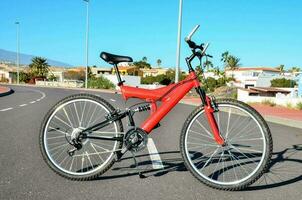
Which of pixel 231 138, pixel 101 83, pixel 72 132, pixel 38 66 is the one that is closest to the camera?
pixel 72 132

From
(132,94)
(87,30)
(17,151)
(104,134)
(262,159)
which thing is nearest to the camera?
(262,159)

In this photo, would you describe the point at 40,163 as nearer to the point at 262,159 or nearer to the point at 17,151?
the point at 17,151

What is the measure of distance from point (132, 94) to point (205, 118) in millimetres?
834

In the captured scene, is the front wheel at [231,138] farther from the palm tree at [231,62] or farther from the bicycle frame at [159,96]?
the palm tree at [231,62]

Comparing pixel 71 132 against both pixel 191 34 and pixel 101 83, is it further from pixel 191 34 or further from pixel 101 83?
pixel 101 83

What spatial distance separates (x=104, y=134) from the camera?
465 cm

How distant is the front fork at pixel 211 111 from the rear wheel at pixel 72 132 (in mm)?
940

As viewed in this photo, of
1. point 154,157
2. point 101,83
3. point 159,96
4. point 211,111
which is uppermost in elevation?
point 159,96

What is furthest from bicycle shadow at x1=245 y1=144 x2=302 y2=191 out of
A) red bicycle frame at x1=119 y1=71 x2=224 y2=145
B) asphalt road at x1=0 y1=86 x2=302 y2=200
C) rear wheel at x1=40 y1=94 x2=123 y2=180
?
rear wheel at x1=40 y1=94 x2=123 y2=180

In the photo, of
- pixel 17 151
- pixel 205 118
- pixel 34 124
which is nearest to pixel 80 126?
pixel 205 118

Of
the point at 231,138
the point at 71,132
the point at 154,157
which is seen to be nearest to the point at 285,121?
the point at 154,157

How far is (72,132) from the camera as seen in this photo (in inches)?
175

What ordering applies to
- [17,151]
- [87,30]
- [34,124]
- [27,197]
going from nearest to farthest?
[27,197] < [17,151] < [34,124] < [87,30]

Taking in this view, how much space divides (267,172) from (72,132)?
2.42 metres
